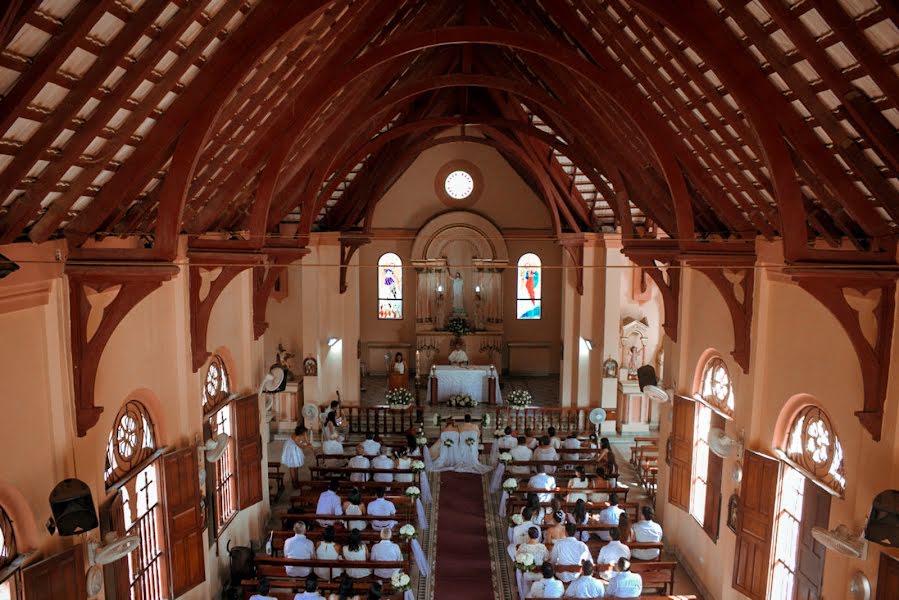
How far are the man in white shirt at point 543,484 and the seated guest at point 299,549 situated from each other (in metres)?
5.81

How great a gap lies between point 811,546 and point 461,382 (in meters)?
16.6

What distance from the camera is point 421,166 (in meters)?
27.6

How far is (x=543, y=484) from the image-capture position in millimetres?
16609

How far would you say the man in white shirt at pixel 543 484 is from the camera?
53.9 feet

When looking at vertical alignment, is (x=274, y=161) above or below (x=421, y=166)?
below

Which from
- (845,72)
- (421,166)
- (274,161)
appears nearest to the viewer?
(845,72)

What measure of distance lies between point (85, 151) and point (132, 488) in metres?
5.75

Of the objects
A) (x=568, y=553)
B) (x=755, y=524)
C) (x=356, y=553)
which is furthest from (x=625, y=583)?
(x=356, y=553)

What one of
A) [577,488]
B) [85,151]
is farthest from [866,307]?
[85,151]

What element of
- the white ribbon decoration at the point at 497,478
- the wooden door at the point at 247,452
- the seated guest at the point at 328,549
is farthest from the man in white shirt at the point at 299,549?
the white ribbon decoration at the point at 497,478

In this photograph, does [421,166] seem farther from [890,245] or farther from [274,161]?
[890,245]

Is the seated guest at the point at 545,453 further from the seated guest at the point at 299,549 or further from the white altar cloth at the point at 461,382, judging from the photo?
the white altar cloth at the point at 461,382

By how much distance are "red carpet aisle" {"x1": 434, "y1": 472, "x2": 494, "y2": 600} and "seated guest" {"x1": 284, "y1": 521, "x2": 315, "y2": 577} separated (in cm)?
268

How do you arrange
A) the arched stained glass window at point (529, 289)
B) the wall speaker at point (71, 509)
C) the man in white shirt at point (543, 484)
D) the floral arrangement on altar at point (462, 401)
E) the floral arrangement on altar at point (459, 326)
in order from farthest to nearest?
1. the arched stained glass window at point (529, 289)
2. the floral arrangement on altar at point (459, 326)
3. the floral arrangement on altar at point (462, 401)
4. the man in white shirt at point (543, 484)
5. the wall speaker at point (71, 509)
